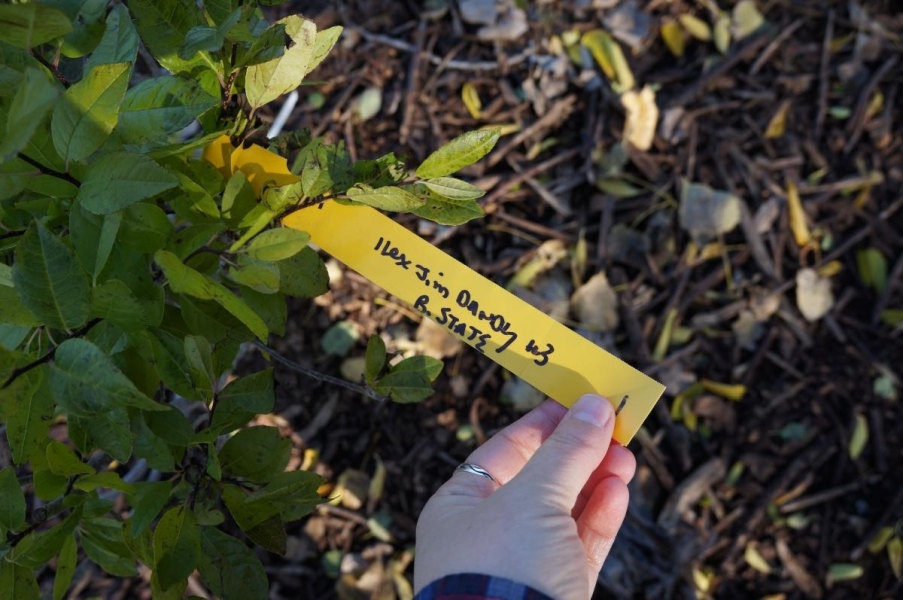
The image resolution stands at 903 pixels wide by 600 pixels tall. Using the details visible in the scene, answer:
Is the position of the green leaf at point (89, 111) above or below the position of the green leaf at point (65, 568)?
above

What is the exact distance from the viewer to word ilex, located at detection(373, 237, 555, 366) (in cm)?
96

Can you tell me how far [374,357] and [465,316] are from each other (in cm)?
15

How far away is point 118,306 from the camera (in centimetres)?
65

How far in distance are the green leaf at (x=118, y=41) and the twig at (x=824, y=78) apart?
5.64 ft

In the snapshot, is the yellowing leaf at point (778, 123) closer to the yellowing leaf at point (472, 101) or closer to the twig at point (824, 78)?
the twig at point (824, 78)

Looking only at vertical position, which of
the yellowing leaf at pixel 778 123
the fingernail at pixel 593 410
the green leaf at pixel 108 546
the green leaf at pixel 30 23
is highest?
the green leaf at pixel 30 23

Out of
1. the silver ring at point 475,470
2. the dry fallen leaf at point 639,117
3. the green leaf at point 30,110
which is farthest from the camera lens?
the dry fallen leaf at point 639,117

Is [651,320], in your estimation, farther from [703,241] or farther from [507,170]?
[507,170]

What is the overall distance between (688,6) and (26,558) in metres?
1.88

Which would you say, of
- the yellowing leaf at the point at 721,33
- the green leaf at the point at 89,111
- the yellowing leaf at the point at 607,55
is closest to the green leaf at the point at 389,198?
the green leaf at the point at 89,111

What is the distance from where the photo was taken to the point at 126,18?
0.71 m

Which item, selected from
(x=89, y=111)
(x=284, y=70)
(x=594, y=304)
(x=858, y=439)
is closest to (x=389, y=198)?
(x=284, y=70)

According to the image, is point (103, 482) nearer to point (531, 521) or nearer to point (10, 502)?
point (10, 502)

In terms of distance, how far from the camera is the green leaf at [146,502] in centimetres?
70
